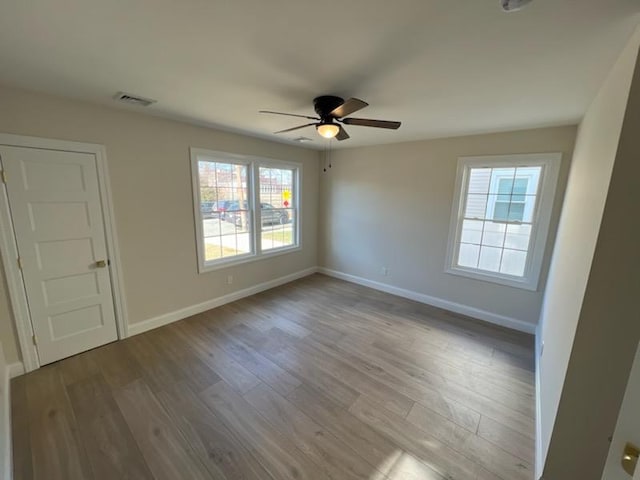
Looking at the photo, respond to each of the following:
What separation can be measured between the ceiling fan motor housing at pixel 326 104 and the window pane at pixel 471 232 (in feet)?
8.62

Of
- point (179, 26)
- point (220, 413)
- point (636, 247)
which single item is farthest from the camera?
point (220, 413)

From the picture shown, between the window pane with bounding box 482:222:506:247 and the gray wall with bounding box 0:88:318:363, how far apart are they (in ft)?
11.9

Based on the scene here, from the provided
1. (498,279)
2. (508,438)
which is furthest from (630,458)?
(498,279)

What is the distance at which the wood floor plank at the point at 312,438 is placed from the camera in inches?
63.1

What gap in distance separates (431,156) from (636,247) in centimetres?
294

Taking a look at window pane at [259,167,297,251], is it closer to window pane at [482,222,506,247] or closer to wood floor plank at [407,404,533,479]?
window pane at [482,222,506,247]

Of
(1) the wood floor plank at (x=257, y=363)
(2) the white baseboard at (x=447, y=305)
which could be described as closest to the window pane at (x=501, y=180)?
(2) the white baseboard at (x=447, y=305)

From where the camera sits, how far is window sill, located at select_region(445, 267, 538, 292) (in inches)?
126

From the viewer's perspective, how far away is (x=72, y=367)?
2.48 metres

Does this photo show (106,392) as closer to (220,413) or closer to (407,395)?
(220,413)

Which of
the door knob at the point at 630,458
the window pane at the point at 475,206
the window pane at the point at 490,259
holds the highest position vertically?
the window pane at the point at 475,206

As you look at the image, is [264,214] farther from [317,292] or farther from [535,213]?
[535,213]

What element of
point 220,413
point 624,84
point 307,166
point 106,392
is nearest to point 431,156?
point 307,166

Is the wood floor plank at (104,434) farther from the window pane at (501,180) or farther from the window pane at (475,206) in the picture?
the window pane at (501,180)
